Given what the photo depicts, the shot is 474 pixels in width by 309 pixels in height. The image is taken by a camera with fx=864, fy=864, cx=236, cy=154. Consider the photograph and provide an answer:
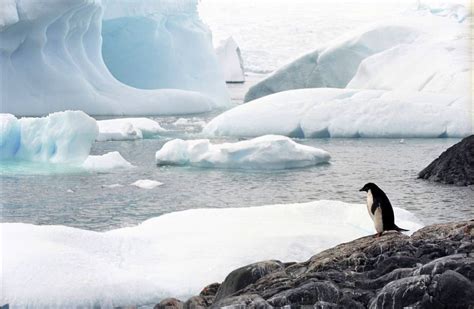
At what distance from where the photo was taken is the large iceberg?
76.0 feet

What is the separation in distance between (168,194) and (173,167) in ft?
8.92

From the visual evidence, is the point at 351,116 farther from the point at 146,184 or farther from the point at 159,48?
the point at 159,48

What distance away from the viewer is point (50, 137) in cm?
1544

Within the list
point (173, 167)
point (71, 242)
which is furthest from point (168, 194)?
point (71, 242)

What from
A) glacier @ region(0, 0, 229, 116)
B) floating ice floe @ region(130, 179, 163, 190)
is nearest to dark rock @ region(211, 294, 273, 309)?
floating ice floe @ region(130, 179, 163, 190)

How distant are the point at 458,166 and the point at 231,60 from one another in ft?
95.3

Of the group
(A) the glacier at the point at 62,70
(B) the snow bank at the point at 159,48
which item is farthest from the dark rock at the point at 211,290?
(B) the snow bank at the point at 159,48

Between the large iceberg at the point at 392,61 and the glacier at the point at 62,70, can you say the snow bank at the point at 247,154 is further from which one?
the large iceberg at the point at 392,61

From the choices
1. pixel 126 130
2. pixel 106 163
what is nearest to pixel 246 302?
pixel 106 163

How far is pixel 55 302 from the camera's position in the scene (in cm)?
625

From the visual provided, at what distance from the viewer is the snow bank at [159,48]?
28.0m

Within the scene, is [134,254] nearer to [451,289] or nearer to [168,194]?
[451,289]

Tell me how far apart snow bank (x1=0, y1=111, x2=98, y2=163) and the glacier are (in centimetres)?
537

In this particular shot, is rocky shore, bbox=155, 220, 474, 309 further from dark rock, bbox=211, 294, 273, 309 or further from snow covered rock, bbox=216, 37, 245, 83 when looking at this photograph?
snow covered rock, bbox=216, 37, 245, 83
